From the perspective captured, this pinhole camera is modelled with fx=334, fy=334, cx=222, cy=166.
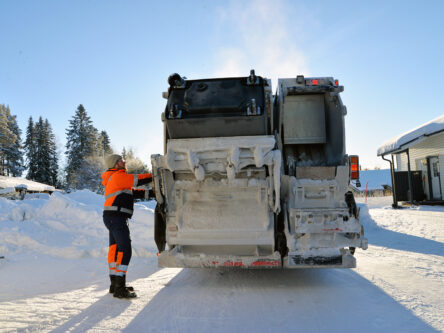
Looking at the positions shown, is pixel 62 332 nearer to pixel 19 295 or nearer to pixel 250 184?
pixel 19 295

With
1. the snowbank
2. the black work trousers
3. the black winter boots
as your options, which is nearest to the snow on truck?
the black work trousers

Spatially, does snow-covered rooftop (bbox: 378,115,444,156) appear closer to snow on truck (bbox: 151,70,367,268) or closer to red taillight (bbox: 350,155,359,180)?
red taillight (bbox: 350,155,359,180)

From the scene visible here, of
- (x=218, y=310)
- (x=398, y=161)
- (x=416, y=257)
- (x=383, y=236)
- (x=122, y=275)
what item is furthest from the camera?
(x=398, y=161)

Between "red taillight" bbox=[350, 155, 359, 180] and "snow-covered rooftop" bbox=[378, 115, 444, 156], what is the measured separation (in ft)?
35.5

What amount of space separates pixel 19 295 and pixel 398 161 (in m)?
19.8

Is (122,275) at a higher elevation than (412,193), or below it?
below

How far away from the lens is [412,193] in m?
15.3

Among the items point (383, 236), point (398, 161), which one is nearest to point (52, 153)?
point (398, 161)

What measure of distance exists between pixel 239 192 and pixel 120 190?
1.52 m

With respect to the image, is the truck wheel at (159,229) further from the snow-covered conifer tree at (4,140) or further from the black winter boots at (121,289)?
the snow-covered conifer tree at (4,140)

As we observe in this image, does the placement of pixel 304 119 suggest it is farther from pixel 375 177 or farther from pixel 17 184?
pixel 375 177

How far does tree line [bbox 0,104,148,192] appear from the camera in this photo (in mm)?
39500

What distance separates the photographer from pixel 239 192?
4219 millimetres

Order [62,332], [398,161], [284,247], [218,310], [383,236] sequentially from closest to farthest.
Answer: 1. [62,332]
2. [218,310]
3. [284,247]
4. [383,236]
5. [398,161]
